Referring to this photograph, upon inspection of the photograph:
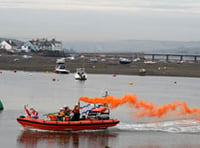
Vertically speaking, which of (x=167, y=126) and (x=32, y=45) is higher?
(x=32, y=45)

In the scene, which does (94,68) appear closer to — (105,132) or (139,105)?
(139,105)

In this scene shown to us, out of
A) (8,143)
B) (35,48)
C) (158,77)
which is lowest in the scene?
(8,143)

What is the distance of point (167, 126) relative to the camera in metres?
40.2

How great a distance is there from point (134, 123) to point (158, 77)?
61.9 metres

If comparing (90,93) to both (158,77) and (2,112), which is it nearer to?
(2,112)

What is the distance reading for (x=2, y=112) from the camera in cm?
4475

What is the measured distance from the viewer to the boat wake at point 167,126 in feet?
128

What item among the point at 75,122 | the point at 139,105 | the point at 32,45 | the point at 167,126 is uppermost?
the point at 32,45

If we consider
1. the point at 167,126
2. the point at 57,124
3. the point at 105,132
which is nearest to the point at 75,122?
the point at 57,124

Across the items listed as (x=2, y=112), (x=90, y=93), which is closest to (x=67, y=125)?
(x=2, y=112)

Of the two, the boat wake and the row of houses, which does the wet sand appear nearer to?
the row of houses

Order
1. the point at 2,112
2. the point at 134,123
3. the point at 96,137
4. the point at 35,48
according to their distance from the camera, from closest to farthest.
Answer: the point at 96,137, the point at 134,123, the point at 2,112, the point at 35,48

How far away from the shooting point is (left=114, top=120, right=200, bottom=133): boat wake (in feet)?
128

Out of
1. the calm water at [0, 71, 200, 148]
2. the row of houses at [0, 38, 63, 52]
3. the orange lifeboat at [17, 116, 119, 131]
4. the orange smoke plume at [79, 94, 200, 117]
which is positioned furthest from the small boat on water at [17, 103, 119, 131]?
the row of houses at [0, 38, 63, 52]
